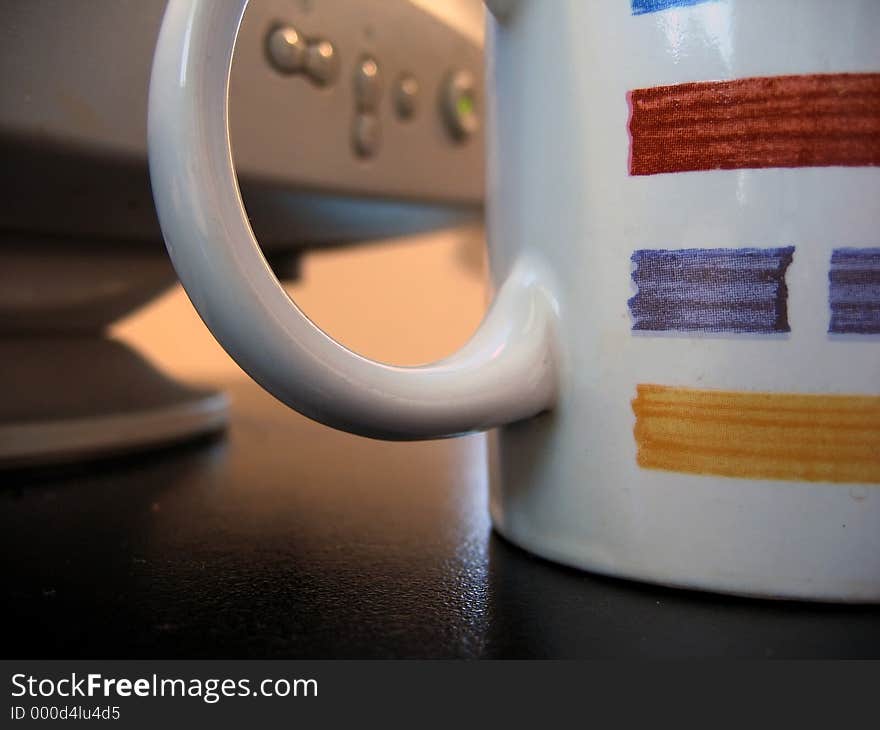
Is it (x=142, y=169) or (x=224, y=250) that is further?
(x=142, y=169)

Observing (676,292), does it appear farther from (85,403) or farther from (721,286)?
(85,403)

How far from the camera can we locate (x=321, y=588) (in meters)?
0.22

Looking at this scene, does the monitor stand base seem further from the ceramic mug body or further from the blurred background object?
the ceramic mug body

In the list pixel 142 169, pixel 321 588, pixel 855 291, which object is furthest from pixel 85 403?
pixel 855 291

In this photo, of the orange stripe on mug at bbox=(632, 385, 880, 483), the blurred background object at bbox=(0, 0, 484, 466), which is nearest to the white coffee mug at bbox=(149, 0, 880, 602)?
the orange stripe on mug at bbox=(632, 385, 880, 483)

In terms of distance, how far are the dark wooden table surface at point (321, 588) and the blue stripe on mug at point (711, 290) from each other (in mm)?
66

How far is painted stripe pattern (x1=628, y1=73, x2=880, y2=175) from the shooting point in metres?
0.19

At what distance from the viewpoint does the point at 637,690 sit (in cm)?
17

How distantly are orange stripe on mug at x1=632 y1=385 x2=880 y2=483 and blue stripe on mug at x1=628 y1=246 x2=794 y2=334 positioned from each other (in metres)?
0.02

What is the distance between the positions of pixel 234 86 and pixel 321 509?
0.57ft

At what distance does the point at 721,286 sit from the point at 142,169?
232 millimetres

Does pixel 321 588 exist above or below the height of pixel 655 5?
below

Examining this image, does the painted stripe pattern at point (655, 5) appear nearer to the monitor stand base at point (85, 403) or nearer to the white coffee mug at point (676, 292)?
the white coffee mug at point (676, 292)

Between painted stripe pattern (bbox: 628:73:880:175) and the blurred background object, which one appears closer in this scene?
painted stripe pattern (bbox: 628:73:880:175)
